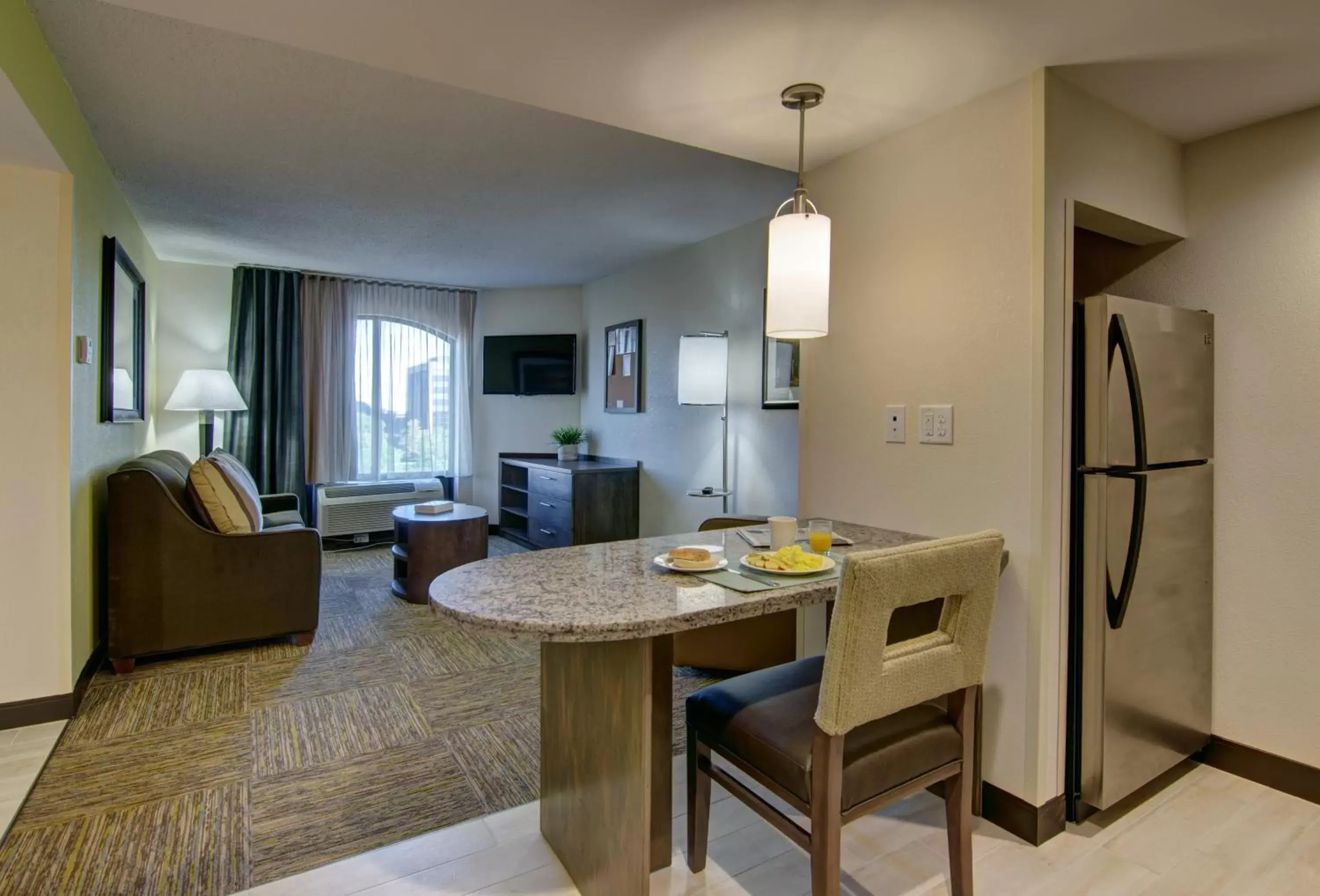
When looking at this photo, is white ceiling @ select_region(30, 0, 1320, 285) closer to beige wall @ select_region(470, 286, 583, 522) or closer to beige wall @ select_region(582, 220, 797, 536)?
beige wall @ select_region(582, 220, 797, 536)

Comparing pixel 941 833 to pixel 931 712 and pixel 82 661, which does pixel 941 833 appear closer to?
pixel 931 712

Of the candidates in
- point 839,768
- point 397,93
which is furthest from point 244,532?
point 839,768

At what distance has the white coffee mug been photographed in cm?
186

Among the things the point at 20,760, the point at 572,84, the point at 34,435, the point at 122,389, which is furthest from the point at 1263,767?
the point at 122,389

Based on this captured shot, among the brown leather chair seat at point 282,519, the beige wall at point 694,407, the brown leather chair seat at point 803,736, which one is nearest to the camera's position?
the brown leather chair seat at point 803,736

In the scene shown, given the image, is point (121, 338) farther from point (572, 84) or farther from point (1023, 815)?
point (1023, 815)

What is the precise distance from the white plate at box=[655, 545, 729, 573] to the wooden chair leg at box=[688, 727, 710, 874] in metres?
0.39

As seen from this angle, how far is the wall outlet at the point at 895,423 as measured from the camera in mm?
A: 2191

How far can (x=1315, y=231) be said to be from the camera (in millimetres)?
2053

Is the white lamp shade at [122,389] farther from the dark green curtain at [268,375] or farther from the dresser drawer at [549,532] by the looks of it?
the dresser drawer at [549,532]

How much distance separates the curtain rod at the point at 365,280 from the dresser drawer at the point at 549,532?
230 centimetres

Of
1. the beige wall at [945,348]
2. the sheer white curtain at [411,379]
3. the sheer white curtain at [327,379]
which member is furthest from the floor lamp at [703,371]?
the sheer white curtain at [327,379]

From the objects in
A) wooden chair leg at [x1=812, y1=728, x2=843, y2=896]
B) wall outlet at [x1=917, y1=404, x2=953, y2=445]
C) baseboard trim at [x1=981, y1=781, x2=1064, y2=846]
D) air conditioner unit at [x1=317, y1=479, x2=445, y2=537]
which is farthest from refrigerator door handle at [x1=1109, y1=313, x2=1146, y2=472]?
air conditioner unit at [x1=317, y1=479, x2=445, y2=537]

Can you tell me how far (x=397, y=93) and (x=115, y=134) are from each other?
145 centimetres
